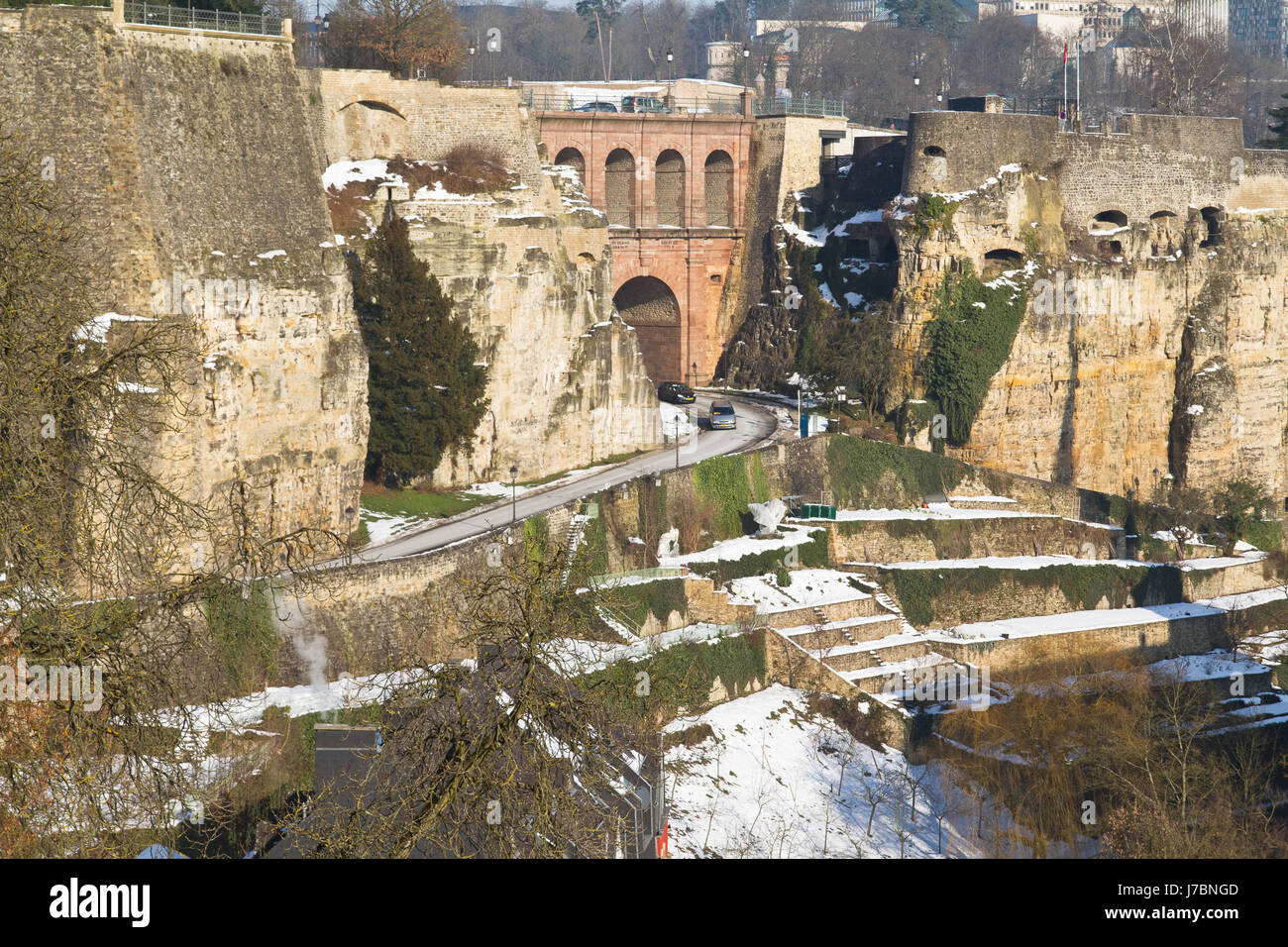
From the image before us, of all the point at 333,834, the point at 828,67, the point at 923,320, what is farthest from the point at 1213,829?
the point at 828,67

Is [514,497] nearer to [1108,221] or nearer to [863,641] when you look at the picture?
[863,641]

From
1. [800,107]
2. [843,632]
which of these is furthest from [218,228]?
[800,107]

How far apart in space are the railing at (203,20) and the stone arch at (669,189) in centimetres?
2286

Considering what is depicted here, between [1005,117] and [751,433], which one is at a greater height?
[1005,117]

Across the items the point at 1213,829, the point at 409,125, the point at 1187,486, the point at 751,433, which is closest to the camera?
the point at 1213,829

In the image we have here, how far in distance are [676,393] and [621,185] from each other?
862 cm

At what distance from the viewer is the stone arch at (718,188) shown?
60.0 meters

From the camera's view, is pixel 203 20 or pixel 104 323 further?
pixel 203 20

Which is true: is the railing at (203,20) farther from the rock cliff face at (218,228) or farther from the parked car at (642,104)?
the parked car at (642,104)

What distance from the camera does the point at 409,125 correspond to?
4491 cm

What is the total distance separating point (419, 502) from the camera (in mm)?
41281

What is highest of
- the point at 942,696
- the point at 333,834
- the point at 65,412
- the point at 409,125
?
the point at 409,125

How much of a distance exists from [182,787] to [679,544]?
27.0m

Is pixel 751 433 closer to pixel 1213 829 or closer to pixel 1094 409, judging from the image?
pixel 1094 409
